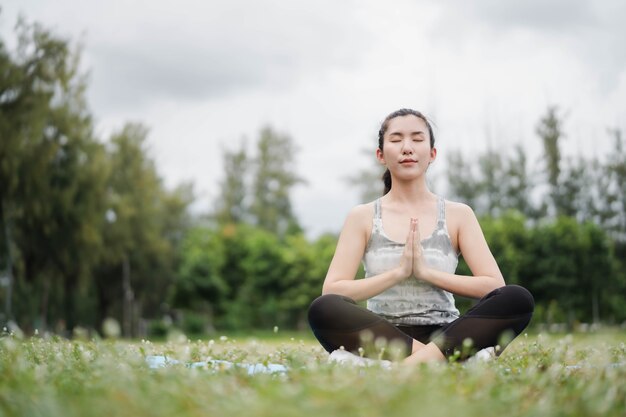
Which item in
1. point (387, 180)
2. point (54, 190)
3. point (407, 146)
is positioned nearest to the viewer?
point (407, 146)

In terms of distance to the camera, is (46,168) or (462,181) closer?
(46,168)

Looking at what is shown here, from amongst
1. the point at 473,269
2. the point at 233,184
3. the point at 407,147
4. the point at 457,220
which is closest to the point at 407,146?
the point at 407,147

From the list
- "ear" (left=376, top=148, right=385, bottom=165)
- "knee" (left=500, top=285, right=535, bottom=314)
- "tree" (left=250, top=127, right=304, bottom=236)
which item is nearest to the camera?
"knee" (left=500, top=285, right=535, bottom=314)

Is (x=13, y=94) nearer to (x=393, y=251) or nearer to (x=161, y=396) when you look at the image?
(x=393, y=251)

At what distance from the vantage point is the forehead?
5.77m

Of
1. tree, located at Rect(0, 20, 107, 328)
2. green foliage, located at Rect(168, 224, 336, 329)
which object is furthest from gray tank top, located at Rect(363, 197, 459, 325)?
green foliage, located at Rect(168, 224, 336, 329)

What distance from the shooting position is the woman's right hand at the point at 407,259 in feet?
17.3

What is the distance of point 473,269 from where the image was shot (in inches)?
224

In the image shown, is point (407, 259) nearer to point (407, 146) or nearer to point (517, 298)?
point (517, 298)

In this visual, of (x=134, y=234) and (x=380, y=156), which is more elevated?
(x=380, y=156)

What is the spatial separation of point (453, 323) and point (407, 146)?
146 centimetres

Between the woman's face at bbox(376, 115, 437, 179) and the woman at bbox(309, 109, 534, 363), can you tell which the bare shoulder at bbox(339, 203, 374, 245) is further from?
the woman's face at bbox(376, 115, 437, 179)

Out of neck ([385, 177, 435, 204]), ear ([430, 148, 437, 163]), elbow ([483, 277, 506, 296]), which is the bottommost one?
elbow ([483, 277, 506, 296])

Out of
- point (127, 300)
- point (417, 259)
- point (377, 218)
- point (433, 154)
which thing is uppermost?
point (433, 154)
